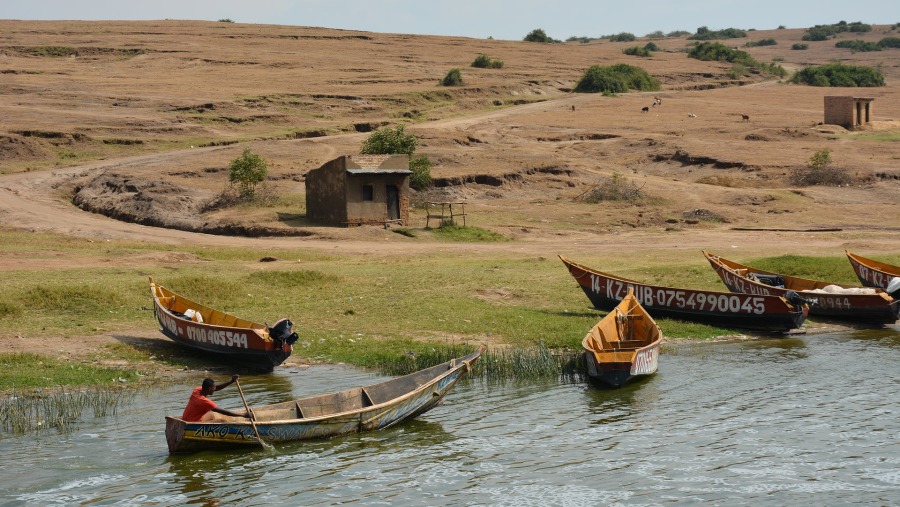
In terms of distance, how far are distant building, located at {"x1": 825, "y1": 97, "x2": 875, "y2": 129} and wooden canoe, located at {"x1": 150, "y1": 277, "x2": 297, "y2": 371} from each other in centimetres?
5262

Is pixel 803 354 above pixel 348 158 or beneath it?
beneath

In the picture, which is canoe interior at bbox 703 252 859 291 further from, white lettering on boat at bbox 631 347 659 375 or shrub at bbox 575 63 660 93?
shrub at bbox 575 63 660 93

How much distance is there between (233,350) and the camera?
21203 millimetres

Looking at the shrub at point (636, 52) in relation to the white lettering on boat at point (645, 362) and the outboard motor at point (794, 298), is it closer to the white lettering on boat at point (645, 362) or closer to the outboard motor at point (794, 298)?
the outboard motor at point (794, 298)

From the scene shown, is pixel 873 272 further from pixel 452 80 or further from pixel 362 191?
pixel 452 80

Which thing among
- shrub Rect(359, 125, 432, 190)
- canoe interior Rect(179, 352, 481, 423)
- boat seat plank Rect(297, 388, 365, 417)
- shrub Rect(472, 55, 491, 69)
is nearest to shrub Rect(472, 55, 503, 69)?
shrub Rect(472, 55, 491, 69)

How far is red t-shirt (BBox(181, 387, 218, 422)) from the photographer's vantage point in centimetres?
1603

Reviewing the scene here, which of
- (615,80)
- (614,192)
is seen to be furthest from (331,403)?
(615,80)

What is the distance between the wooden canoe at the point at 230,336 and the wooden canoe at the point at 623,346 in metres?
5.61

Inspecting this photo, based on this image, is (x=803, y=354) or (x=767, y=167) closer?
(x=803, y=354)

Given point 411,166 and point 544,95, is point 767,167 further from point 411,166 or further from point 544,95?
point 544,95

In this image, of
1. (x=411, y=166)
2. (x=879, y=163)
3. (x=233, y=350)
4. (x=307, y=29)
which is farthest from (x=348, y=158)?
(x=307, y=29)

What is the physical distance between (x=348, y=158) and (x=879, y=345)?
79.6 ft

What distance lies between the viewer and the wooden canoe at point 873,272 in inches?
1138
